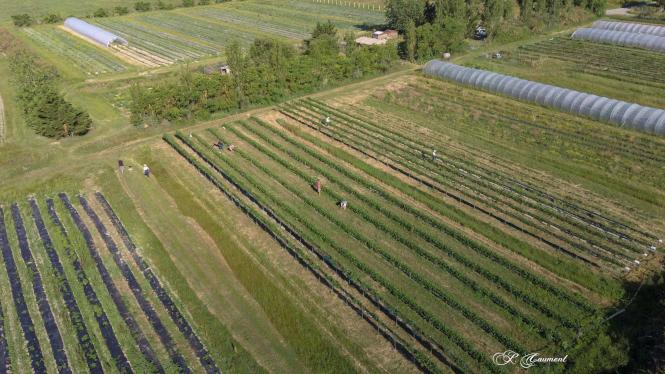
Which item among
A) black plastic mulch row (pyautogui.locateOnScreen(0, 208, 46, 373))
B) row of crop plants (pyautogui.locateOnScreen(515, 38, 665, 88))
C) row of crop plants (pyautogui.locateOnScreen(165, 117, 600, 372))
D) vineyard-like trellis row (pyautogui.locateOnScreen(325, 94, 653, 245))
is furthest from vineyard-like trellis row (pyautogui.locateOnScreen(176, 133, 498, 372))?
row of crop plants (pyautogui.locateOnScreen(515, 38, 665, 88))

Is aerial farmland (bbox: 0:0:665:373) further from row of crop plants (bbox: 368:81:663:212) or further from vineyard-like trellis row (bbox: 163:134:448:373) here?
row of crop plants (bbox: 368:81:663:212)

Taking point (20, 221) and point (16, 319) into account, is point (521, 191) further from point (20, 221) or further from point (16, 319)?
point (20, 221)

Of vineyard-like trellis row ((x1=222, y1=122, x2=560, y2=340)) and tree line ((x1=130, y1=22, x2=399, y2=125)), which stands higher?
tree line ((x1=130, y1=22, x2=399, y2=125))

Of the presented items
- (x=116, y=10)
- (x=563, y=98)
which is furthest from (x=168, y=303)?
(x=116, y=10)

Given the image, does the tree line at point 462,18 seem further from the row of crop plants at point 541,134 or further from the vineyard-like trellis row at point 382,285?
the vineyard-like trellis row at point 382,285

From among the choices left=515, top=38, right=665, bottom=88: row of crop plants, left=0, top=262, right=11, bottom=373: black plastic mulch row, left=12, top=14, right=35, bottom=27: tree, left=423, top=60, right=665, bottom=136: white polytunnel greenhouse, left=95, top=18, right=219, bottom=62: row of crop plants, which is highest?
left=12, top=14, right=35, bottom=27: tree

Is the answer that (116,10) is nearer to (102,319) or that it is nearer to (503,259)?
(102,319)
